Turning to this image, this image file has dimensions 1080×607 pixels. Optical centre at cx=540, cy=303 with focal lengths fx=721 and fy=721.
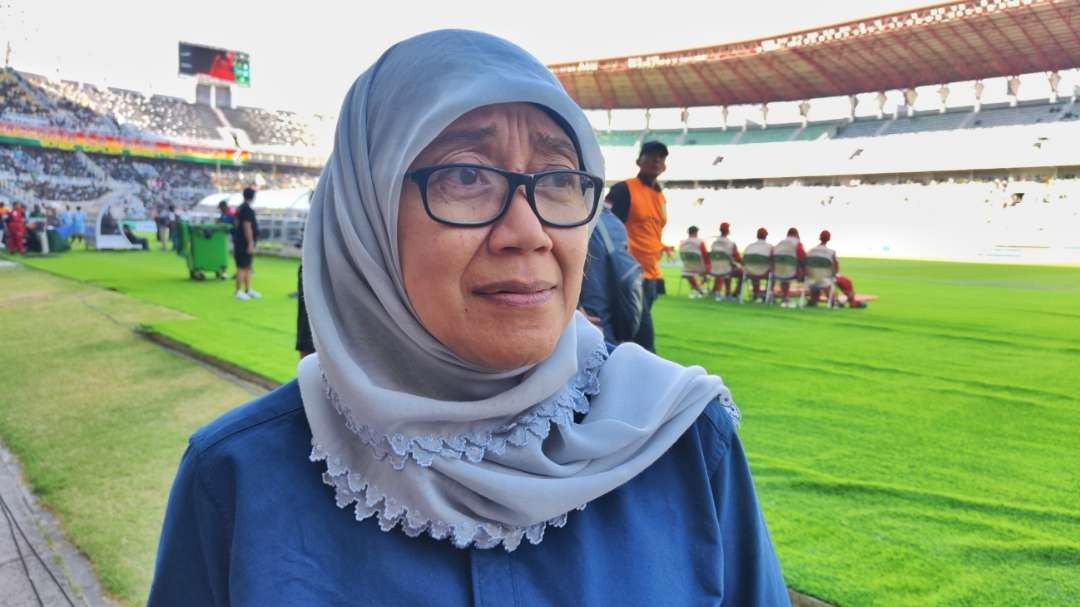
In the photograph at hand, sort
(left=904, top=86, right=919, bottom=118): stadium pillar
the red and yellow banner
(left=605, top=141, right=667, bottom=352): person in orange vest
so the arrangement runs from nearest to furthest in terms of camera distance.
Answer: (left=605, top=141, right=667, bottom=352): person in orange vest, (left=904, top=86, right=919, bottom=118): stadium pillar, the red and yellow banner

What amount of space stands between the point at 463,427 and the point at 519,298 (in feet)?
0.68

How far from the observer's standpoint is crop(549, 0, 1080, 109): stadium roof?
97.0ft

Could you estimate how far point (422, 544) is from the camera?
97 centimetres

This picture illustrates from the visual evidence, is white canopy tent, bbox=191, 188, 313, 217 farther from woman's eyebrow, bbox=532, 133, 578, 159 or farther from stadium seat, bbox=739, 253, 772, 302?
woman's eyebrow, bbox=532, 133, 578, 159

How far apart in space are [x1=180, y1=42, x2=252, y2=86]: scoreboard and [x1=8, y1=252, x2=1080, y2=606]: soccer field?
5372 centimetres

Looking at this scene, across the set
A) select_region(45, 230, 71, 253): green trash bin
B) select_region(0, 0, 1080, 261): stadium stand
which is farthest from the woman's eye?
select_region(0, 0, 1080, 261): stadium stand

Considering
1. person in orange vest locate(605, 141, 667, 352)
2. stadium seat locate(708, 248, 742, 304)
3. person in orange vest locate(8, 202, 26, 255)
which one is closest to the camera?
person in orange vest locate(605, 141, 667, 352)

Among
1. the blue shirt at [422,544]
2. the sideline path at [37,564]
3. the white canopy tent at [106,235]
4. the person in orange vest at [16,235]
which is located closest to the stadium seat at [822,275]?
the sideline path at [37,564]

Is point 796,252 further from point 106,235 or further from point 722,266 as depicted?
→ point 106,235

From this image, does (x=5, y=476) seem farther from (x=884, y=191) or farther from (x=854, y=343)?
(x=884, y=191)

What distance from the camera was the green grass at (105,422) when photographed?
9.75 ft

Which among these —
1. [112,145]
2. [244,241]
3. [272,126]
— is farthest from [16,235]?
[272,126]

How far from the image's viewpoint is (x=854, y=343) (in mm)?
7645

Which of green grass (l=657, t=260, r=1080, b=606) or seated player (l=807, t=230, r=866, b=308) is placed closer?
green grass (l=657, t=260, r=1080, b=606)
